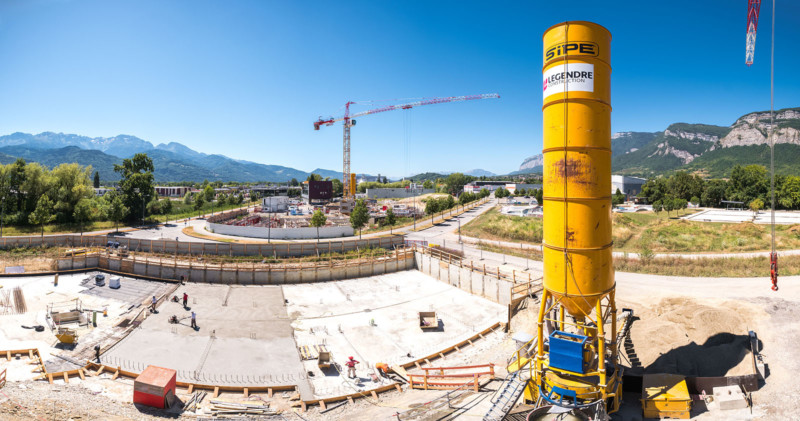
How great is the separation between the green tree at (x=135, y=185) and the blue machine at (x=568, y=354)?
65716mm

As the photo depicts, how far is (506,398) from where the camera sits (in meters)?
11.8

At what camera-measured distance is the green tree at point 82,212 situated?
52844mm

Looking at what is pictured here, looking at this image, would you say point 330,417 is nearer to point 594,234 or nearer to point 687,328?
point 594,234

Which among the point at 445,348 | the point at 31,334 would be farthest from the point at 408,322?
the point at 31,334

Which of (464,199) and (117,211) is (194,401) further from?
(464,199)

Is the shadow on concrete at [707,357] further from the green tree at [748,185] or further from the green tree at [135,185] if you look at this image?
the green tree at [748,185]

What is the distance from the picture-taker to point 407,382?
51.0 ft

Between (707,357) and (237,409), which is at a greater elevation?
(707,357)

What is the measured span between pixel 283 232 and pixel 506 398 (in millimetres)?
40364

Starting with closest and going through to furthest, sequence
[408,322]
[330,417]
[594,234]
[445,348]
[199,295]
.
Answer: [594,234], [330,417], [445,348], [408,322], [199,295]

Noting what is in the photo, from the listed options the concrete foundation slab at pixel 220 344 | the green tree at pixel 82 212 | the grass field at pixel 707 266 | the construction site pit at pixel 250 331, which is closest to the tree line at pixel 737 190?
the grass field at pixel 707 266

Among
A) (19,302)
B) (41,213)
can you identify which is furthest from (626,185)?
(41,213)

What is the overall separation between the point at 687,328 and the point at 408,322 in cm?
1373

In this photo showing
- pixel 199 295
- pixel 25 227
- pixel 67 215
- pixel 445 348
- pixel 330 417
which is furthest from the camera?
pixel 67 215
